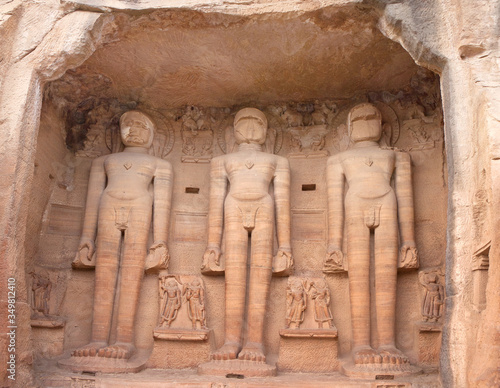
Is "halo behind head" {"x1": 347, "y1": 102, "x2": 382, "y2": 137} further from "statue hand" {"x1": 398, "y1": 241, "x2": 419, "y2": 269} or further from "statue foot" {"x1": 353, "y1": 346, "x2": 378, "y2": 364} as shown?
"statue foot" {"x1": 353, "y1": 346, "x2": 378, "y2": 364}

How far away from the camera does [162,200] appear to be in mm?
7406

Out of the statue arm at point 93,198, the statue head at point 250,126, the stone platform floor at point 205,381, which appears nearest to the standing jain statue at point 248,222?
the statue head at point 250,126

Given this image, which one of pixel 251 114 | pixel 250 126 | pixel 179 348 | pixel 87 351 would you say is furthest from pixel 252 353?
pixel 251 114

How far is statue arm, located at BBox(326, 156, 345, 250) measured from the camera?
7051 mm

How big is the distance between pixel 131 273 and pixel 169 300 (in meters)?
0.56

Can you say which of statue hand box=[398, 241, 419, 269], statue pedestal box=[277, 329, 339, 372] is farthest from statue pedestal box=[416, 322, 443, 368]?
statue pedestal box=[277, 329, 339, 372]

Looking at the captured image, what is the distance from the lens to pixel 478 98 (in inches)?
208

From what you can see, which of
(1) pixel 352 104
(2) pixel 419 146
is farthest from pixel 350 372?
(1) pixel 352 104

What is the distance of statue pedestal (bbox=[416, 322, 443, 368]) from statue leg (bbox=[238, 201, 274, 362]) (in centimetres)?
176

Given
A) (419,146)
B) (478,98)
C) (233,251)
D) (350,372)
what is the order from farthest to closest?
1. (419,146)
2. (233,251)
3. (350,372)
4. (478,98)

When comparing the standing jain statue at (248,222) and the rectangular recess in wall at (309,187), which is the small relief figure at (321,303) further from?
the rectangular recess in wall at (309,187)

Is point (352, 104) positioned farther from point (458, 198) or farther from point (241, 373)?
point (241, 373)

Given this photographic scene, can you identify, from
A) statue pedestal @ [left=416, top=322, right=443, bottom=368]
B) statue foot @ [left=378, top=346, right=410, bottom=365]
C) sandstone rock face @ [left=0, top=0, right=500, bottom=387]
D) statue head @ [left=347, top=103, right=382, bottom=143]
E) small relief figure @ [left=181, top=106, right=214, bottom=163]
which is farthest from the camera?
small relief figure @ [left=181, top=106, right=214, bottom=163]

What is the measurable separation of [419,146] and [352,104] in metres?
1.05
